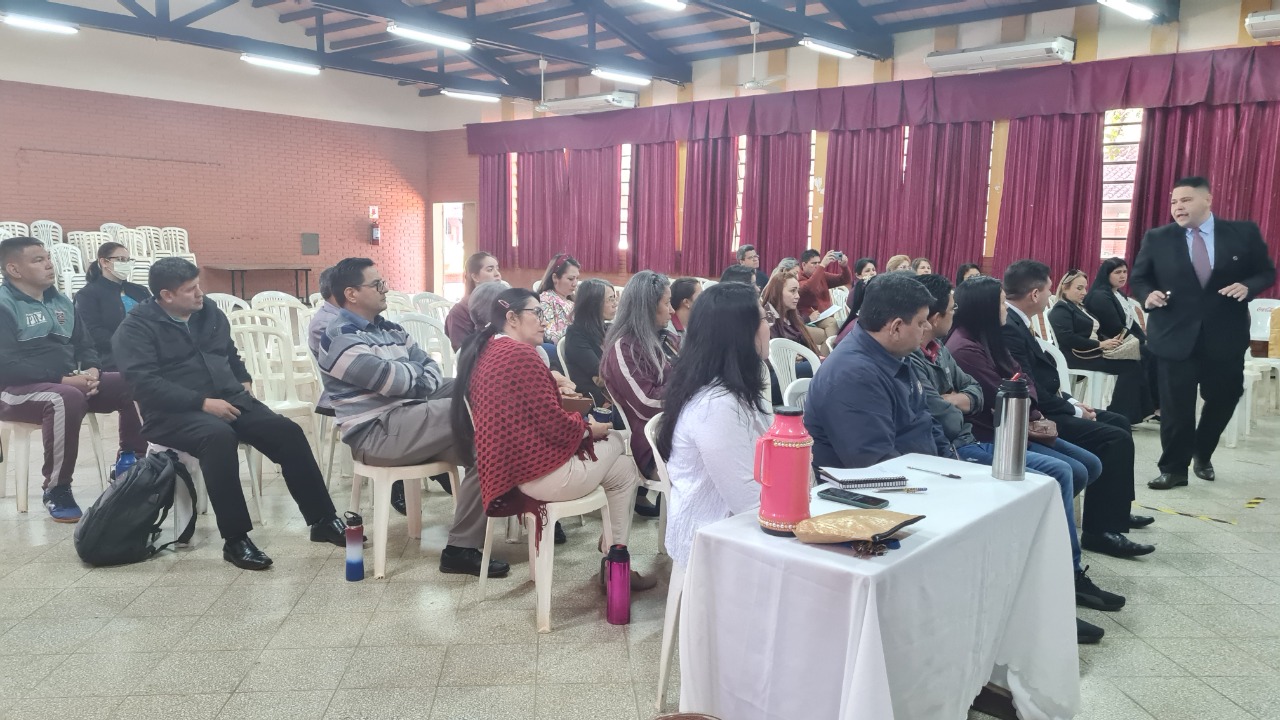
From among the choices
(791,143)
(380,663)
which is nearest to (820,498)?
(380,663)

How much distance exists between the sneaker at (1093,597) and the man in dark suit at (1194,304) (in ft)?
5.65

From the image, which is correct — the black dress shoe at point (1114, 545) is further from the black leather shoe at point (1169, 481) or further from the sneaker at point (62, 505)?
the sneaker at point (62, 505)

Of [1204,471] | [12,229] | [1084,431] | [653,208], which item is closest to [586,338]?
[1084,431]

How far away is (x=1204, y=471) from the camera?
4.36 meters

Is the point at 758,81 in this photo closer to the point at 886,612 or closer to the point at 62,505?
the point at 62,505

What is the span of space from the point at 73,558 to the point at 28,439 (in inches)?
34.4

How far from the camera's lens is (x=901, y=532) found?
159 cm

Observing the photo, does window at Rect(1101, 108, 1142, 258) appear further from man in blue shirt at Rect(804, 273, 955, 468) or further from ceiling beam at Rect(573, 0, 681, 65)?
man in blue shirt at Rect(804, 273, 955, 468)

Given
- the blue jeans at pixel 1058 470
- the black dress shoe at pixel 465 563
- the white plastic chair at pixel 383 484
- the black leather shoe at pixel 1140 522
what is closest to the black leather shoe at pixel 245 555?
the white plastic chair at pixel 383 484

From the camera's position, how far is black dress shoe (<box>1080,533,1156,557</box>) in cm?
321

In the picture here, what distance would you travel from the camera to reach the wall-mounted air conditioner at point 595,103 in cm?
1093

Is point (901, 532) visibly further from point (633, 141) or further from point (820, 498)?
point (633, 141)

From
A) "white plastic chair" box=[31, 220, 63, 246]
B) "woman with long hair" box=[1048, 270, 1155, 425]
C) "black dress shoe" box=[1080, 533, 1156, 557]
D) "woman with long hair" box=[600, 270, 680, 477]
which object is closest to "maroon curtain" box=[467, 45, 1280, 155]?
"woman with long hair" box=[1048, 270, 1155, 425]

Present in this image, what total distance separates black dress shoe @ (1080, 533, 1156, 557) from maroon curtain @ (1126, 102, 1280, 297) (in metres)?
5.25
